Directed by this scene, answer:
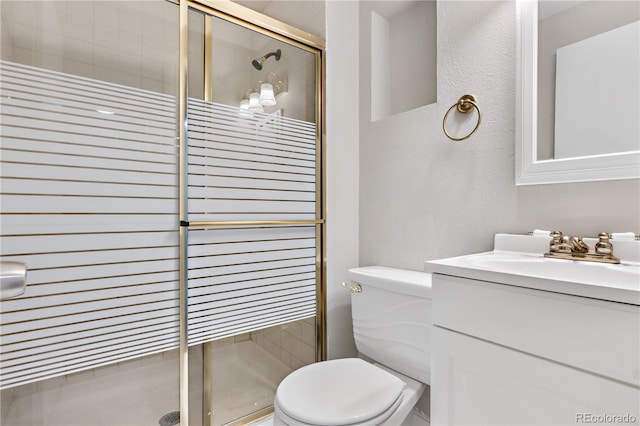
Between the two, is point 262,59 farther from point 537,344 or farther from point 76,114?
point 537,344

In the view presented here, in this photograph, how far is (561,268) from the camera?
2.94ft

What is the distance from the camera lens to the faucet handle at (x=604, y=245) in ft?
2.90

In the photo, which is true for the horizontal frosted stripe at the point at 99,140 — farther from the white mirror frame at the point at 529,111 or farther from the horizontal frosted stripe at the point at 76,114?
the white mirror frame at the point at 529,111

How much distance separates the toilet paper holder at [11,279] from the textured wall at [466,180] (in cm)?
128

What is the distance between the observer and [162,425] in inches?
49.6

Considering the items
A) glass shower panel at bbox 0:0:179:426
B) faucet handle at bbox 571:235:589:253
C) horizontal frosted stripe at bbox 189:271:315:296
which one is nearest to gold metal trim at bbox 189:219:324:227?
glass shower panel at bbox 0:0:179:426

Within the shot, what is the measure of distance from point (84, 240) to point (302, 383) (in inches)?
34.9

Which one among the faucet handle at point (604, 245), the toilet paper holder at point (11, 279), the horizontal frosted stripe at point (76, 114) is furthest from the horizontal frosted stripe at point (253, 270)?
the faucet handle at point (604, 245)

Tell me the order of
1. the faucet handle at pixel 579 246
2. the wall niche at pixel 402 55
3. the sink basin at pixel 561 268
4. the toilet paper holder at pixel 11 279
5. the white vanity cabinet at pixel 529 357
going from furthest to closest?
the wall niche at pixel 402 55 < the faucet handle at pixel 579 246 < the sink basin at pixel 561 268 < the white vanity cabinet at pixel 529 357 < the toilet paper holder at pixel 11 279

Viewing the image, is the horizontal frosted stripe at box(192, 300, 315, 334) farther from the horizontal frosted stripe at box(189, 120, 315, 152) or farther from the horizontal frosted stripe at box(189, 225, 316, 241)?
the horizontal frosted stripe at box(189, 120, 315, 152)

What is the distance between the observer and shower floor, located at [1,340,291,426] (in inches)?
43.0

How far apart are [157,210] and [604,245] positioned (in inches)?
56.2

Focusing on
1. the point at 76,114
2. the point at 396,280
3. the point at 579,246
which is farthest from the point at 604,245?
the point at 76,114

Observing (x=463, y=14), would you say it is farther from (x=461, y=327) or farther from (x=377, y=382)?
(x=377, y=382)
